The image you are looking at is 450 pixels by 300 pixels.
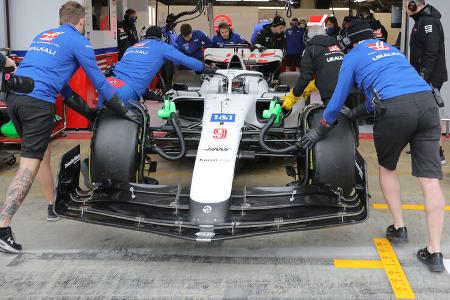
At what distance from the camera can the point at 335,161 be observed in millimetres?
4160

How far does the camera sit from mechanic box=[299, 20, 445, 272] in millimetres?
3557

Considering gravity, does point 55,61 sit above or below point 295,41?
above

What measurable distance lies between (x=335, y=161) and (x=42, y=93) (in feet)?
7.39

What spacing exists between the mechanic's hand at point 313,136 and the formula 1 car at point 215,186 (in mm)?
87

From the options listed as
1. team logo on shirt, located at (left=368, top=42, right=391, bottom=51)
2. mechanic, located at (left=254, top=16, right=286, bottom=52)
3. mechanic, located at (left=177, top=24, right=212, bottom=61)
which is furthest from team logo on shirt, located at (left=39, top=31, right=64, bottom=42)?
mechanic, located at (left=254, top=16, right=286, bottom=52)

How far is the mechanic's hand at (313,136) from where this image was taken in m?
4.02

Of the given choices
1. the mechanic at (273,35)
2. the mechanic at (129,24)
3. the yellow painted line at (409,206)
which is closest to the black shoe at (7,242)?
the yellow painted line at (409,206)

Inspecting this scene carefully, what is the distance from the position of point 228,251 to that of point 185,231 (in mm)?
657

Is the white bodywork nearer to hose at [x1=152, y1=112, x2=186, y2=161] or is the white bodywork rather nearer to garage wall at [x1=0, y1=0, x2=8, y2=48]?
hose at [x1=152, y1=112, x2=186, y2=161]

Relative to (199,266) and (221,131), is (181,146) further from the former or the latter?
(199,266)

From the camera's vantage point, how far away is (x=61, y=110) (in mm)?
8281

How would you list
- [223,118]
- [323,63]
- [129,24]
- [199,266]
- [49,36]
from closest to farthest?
[199,266] → [49,36] → [223,118] → [323,63] → [129,24]

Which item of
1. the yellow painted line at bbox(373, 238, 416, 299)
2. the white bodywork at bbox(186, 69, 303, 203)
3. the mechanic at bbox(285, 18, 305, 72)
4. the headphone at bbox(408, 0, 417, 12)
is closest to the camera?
the yellow painted line at bbox(373, 238, 416, 299)

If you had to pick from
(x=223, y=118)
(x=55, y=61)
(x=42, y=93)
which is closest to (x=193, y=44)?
(x=223, y=118)
